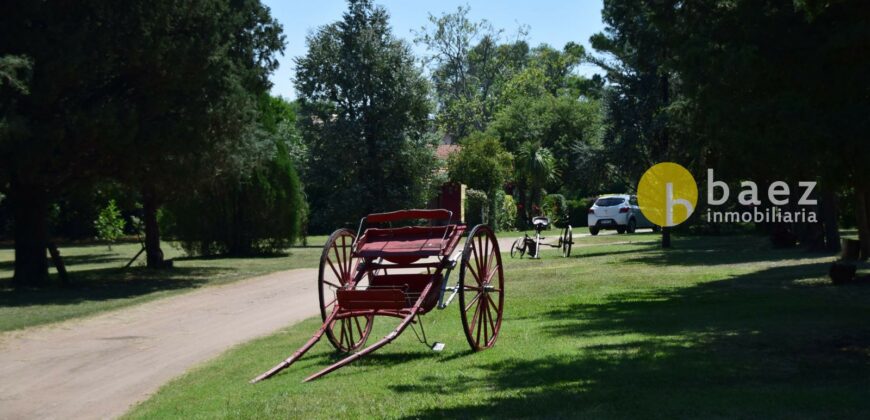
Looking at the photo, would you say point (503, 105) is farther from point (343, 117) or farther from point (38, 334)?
point (38, 334)

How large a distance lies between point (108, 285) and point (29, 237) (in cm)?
218

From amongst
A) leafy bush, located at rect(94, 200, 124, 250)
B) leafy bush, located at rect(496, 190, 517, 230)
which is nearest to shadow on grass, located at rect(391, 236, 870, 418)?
leafy bush, located at rect(94, 200, 124, 250)

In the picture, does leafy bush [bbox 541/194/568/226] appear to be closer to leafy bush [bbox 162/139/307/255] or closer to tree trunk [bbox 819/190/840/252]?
leafy bush [bbox 162/139/307/255]

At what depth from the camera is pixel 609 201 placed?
47.3 metres

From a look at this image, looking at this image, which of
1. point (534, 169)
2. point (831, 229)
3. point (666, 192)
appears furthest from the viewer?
point (534, 169)

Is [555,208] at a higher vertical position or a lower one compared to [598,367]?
higher

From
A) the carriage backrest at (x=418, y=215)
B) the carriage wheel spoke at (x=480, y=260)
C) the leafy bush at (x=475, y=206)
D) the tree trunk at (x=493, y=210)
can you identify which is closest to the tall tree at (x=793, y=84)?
the carriage wheel spoke at (x=480, y=260)

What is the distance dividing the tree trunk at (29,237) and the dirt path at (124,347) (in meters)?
4.95

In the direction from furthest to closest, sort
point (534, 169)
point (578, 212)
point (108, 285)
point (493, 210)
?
point (578, 212)
point (534, 169)
point (493, 210)
point (108, 285)

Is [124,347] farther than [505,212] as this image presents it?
No

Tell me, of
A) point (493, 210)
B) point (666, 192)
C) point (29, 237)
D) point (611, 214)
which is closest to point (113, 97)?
point (29, 237)

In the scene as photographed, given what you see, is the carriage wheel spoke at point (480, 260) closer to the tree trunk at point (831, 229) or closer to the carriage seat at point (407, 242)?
the carriage seat at point (407, 242)

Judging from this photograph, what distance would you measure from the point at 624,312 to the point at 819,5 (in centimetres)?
542

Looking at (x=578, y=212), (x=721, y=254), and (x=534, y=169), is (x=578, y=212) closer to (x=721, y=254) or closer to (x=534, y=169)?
(x=534, y=169)
